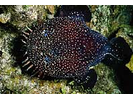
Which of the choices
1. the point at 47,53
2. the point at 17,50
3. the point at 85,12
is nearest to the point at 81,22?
the point at 85,12

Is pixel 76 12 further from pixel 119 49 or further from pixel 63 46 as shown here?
pixel 119 49

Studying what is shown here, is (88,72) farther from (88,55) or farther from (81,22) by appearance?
(81,22)

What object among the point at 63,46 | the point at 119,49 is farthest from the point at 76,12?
the point at 119,49

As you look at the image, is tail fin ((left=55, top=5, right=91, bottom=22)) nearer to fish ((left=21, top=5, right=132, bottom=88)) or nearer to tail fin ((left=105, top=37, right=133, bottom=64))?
fish ((left=21, top=5, right=132, bottom=88))

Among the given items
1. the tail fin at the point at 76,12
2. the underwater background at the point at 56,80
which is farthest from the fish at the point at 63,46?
the underwater background at the point at 56,80
